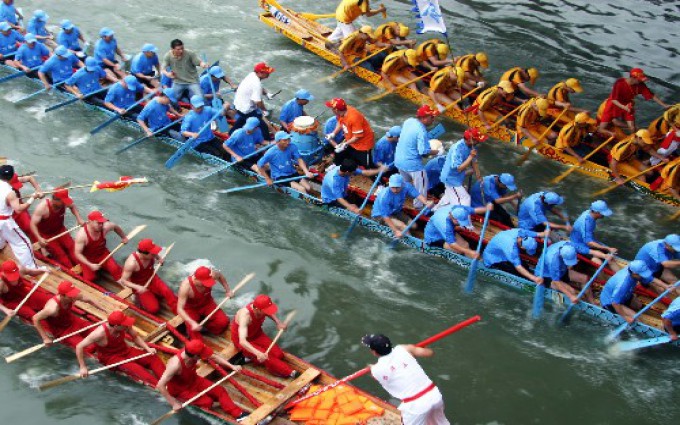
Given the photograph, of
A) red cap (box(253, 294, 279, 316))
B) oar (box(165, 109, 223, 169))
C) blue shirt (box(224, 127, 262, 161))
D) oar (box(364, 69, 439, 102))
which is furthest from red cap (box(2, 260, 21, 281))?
oar (box(364, 69, 439, 102))

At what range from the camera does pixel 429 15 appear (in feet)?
56.4

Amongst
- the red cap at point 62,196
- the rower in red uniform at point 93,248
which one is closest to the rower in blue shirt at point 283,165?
the rower in red uniform at point 93,248

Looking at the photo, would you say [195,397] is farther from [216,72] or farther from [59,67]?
[59,67]

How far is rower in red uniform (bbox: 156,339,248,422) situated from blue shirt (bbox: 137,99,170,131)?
8.25m

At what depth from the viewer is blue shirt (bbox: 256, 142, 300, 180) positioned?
15.7 meters

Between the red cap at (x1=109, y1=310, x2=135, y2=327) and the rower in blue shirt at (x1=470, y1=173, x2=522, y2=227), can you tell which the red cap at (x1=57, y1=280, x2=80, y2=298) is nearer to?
the red cap at (x1=109, y1=310, x2=135, y2=327)

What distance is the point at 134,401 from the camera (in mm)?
11531

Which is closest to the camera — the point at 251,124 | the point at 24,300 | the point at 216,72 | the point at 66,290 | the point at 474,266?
the point at 66,290

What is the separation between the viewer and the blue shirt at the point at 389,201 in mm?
14484

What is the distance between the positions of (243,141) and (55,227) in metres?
4.42

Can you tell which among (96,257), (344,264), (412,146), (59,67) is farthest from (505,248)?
(59,67)

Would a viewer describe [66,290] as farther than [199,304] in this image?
No

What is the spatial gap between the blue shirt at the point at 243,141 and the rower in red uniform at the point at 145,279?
14.4 ft

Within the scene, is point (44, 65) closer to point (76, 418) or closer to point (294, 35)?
point (294, 35)
